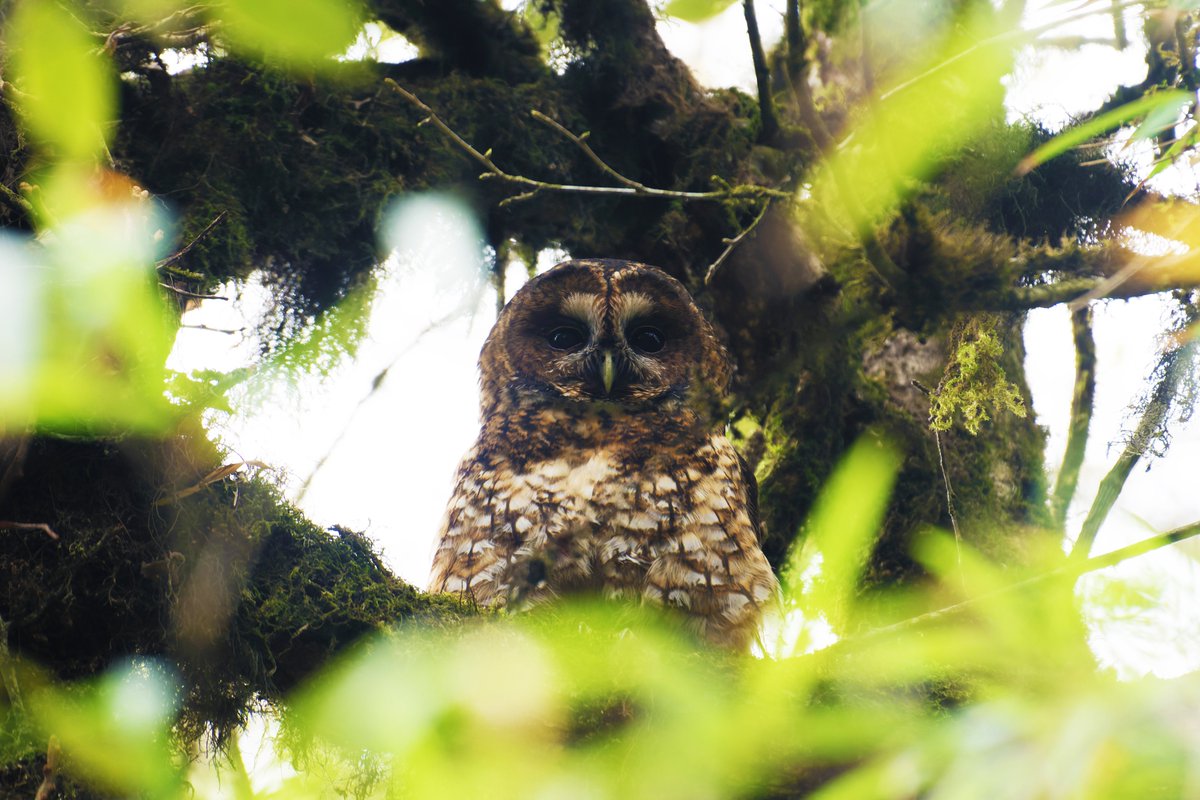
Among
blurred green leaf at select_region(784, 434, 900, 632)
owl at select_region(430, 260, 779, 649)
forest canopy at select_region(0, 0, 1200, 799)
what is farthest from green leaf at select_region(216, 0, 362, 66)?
blurred green leaf at select_region(784, 434, 900, 632)

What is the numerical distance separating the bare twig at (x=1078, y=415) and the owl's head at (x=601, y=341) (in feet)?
3.45

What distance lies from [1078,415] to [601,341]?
1.47 metres

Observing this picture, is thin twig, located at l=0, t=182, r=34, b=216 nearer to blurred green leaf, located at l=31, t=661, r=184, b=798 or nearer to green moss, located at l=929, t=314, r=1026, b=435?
blurred green leaf, located at l=31, t=661, r=184, b=798

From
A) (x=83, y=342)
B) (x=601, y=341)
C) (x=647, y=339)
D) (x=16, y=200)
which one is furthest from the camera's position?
(x=647, y=339)

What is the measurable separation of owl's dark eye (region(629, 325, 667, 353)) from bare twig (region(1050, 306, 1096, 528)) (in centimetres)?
122

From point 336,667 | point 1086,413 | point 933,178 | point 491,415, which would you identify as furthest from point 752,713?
point 1086,413

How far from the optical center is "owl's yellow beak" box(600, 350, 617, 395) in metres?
2.60

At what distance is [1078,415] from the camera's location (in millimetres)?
2869

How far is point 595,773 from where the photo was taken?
4.75 feet

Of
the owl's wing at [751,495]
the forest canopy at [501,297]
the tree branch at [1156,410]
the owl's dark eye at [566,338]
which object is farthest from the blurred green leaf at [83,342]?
the tree branch at [1156,410]

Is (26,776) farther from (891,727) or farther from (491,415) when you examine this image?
(491,415)

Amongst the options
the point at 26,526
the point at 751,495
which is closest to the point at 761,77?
the point at 751,495

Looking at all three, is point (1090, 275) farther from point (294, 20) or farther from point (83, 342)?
point (83, 342)

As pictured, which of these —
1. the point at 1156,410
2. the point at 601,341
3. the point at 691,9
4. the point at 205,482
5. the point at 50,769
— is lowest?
the point at 50,769
